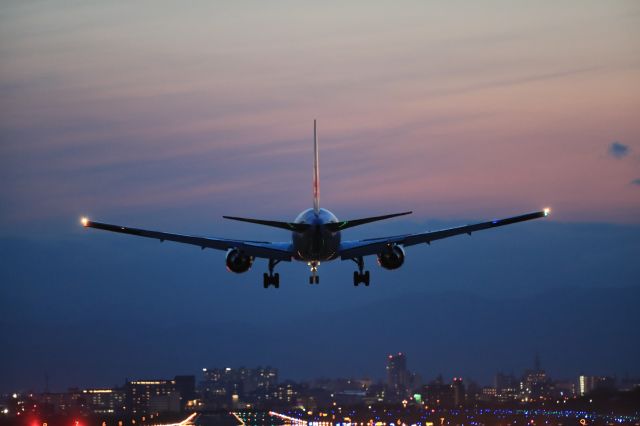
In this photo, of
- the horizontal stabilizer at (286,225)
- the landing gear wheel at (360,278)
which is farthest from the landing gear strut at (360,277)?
the horizontal stabilizer at (286,225)

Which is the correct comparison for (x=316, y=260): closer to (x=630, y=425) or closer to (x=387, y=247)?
(x=387, y=247)

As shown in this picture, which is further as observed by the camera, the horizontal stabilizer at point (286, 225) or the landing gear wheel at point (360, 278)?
the landing gear wheel at point (360, 278)

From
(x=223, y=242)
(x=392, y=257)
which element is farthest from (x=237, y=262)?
(x=392, y=257)

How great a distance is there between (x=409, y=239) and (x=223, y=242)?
49.0ft

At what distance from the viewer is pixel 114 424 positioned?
542ft

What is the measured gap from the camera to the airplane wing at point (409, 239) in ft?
292

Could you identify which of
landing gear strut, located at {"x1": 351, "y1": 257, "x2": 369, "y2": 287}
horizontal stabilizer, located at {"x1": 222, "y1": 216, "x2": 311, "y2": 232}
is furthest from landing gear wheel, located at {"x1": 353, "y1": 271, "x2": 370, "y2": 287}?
horizontal stabilizer, located at {"x1": 222, "y1": 216, "x2": 311, "y2": 232}

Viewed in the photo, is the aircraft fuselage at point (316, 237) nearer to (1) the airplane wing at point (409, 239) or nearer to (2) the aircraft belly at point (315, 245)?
(2) the aircraft belly at point (315, 245)

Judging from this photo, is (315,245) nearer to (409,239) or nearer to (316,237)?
(316,237)

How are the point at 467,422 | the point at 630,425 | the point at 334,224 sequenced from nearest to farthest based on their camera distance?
the point at 334,224 → the point at 630,425 → the point at 467,422

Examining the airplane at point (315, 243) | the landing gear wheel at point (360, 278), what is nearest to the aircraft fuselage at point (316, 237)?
the airplane at point (315, 243)

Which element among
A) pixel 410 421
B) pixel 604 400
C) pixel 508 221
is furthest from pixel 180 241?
pixel 604 400

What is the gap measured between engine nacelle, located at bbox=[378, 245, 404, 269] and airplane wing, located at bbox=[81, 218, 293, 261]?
7.32 meters

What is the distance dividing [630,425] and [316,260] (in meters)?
63.9
